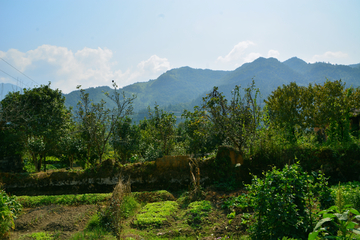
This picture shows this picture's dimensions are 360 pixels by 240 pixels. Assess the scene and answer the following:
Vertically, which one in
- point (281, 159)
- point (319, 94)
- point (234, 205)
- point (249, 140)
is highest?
point (319, 94)

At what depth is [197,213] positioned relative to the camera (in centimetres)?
654

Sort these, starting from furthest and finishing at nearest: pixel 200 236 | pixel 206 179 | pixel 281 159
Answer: pixel 206 179
pixel 281 159
pixel 200 236

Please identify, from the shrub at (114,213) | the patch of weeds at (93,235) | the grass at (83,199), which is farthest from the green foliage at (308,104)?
the patch of weeds at (93,235)

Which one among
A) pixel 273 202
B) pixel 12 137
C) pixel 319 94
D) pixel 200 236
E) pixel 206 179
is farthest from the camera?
pixel 319 94

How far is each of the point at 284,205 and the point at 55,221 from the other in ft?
21.4

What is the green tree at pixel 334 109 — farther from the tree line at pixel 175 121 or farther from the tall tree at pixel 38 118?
the tall tree at pixel 38 118

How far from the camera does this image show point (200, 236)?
544 cm

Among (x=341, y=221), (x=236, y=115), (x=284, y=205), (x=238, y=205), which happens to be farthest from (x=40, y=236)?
(x=236, y=115)

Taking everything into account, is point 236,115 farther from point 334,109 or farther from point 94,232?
point 94,232

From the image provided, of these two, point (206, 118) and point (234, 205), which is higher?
point (206, 118)

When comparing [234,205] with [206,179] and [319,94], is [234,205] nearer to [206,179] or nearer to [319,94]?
[206,179]

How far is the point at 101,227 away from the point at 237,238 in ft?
12.6

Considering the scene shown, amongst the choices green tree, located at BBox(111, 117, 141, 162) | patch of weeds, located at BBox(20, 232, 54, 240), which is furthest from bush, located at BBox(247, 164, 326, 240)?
green tree, located at BBox(111, 117, 141, 162)

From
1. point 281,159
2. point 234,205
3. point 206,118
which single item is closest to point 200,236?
point 234,205
